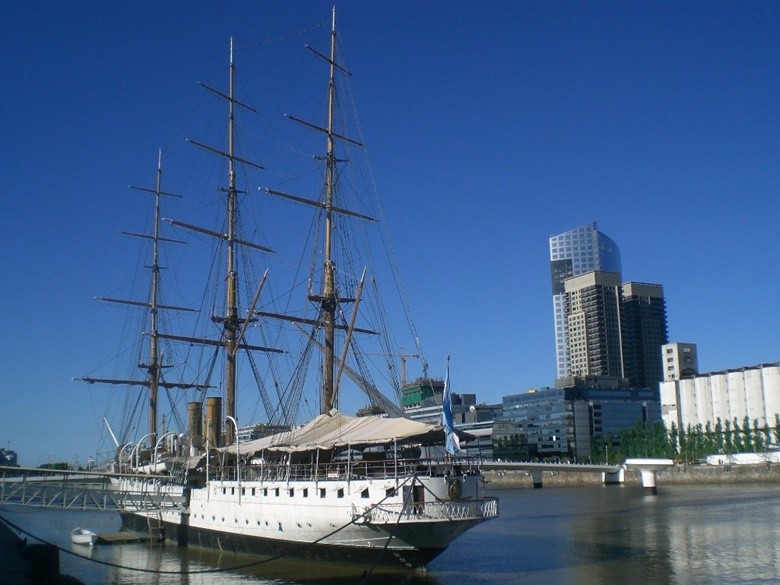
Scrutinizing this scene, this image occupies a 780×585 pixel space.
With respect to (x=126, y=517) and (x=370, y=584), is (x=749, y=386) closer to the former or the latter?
(x=126, y=517)

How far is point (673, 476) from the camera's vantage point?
5989 inches

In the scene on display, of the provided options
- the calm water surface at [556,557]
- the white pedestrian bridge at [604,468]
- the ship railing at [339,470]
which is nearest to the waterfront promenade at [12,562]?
the calm water surface at [556,557]

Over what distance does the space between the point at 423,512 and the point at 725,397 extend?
16470 centimetres

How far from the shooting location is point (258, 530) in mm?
45250

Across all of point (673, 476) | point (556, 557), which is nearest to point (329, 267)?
point (556, 557)

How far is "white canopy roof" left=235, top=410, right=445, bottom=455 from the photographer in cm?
4056

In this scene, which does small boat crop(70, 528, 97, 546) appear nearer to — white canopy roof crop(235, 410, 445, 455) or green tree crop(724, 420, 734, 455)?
white canopy roof crop(235, 410, 445, 455)

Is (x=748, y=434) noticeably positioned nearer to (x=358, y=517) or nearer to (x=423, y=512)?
(x=423, y=512)

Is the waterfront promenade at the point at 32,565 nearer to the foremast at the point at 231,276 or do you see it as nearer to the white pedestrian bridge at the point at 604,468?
the foremast at the point at 231,276

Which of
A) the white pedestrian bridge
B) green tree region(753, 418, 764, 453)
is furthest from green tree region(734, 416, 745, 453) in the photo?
the white pedestrian bridge

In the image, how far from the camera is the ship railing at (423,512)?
121 ft

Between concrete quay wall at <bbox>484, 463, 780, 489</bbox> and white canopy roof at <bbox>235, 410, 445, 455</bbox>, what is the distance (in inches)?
4137

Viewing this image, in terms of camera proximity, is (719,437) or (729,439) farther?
Answer: (719,437)

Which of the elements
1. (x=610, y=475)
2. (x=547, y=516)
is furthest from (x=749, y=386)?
(x=547, y=516)
